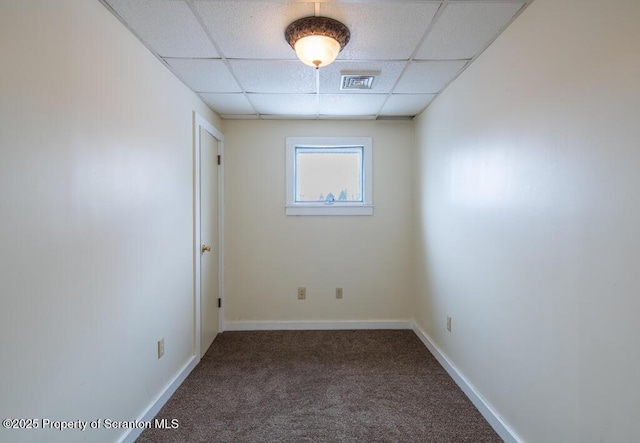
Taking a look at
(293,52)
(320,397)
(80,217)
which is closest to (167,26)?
(293,52)

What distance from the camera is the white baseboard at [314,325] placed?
128 inches

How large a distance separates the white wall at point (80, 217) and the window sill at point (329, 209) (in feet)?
4.70

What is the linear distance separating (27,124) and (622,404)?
2.31 m

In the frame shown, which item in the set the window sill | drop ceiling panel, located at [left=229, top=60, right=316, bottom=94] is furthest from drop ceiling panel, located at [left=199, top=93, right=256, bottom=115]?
the window sill

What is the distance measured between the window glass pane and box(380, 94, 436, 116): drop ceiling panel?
0.53m

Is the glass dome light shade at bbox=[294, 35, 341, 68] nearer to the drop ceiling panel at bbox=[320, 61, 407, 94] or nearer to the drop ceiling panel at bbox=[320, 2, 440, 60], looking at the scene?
the drop ceiling panel at bbox=[320, 2, 440, 60]

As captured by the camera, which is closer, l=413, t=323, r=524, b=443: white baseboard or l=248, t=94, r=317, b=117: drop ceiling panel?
l=413, t=323, r=524, b=443: white baseboard

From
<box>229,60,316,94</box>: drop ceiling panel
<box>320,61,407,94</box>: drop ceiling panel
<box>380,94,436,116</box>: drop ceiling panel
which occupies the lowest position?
<box>229,60,316,94</box>: drop ceiling panel

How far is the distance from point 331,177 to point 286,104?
95cm

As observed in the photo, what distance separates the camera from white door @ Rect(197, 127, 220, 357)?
2684 mm

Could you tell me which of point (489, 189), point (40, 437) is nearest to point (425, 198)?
point (489, 189)

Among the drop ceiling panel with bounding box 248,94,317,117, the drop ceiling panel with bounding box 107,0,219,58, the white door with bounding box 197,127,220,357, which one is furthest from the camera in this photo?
the white door with bounding box 197,127,220,357

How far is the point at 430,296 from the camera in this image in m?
2.80

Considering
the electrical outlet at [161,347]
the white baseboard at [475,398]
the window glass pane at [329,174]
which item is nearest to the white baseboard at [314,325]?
the white baseboard at [475,398]
